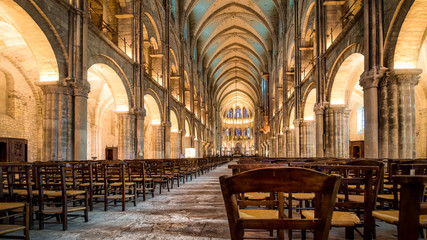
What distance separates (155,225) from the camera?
4.24 m

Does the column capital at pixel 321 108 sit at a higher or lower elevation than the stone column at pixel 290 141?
higher

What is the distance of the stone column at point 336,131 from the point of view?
13.1 meters

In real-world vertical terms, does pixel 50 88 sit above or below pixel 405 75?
below

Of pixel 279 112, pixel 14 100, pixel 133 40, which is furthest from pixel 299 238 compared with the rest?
pixel 279 112

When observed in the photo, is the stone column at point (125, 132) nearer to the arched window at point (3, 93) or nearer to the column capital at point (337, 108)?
the arched window at point (3, 93)

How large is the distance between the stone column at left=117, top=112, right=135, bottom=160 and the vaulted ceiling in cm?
1440

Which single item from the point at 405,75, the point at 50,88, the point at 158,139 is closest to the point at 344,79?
the point at 405,75

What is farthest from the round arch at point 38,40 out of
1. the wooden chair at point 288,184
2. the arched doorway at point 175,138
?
the arched doorway at point 175,138

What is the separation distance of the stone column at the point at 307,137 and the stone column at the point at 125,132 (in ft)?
33.7

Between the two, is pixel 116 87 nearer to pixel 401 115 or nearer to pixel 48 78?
pixel 48 78

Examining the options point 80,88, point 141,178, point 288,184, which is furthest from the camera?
point 80,88

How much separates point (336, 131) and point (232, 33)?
2544 cm

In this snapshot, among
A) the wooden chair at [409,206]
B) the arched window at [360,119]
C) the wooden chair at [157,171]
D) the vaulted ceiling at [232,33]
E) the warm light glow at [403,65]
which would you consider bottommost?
the wooden chair at [157,171]

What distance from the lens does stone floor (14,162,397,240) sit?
3.68 m
